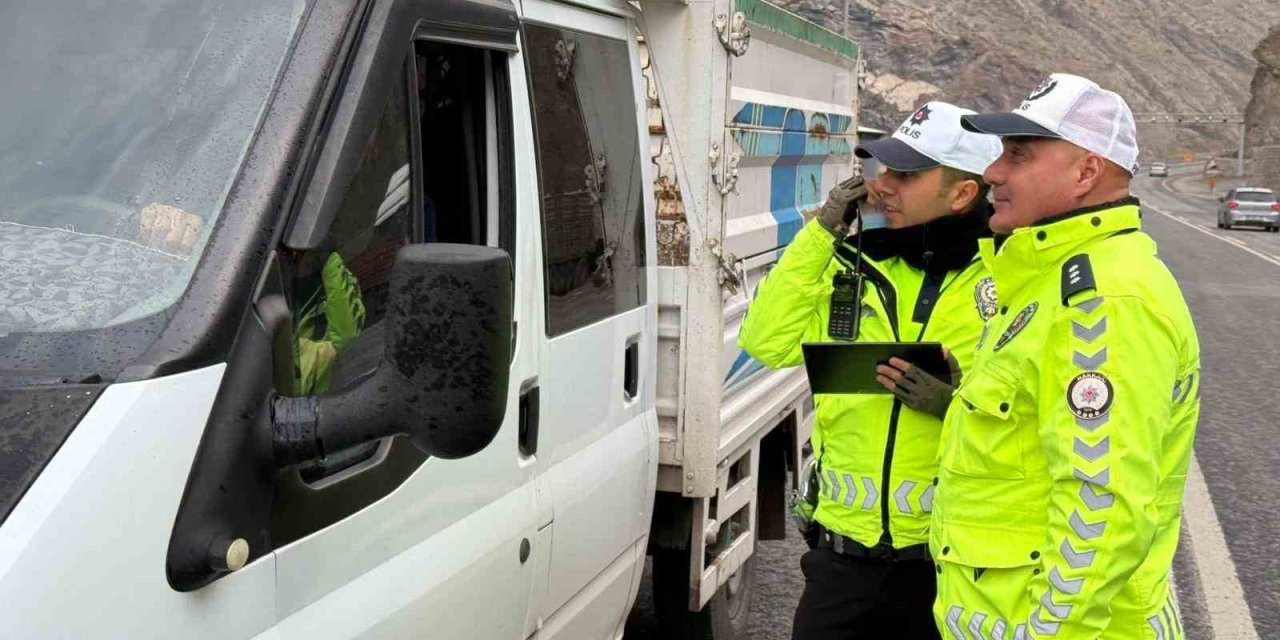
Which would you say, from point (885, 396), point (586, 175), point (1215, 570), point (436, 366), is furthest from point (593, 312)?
point (1215, 570)

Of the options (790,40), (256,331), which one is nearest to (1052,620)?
(256,331)

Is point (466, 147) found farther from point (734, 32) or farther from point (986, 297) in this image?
point (734, 32)

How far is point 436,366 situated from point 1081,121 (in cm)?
143

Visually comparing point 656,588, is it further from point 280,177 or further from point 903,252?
point 280,177

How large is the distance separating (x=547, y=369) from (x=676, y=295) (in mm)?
1156

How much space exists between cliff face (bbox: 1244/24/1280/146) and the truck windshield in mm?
68289

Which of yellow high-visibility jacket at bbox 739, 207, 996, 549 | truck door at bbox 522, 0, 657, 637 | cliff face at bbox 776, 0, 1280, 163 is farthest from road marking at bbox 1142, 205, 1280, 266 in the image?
cliff face at bbox 776, 0, 1280, 163

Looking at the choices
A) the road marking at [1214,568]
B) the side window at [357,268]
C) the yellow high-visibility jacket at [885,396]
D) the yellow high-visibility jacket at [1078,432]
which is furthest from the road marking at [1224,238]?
the side window at [357,268]

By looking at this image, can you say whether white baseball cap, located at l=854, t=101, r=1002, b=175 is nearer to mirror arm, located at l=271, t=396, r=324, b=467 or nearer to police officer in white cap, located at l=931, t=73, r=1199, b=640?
police officer in white cap, located at l=931, t=73, r=1199, b=640

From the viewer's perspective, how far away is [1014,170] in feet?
A: 9.09

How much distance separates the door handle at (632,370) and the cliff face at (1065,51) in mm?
72418

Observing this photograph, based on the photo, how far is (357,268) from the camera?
236cm

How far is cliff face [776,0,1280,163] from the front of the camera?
278ft

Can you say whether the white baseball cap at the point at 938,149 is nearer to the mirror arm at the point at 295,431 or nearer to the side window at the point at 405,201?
the side window at the point at 405,201
